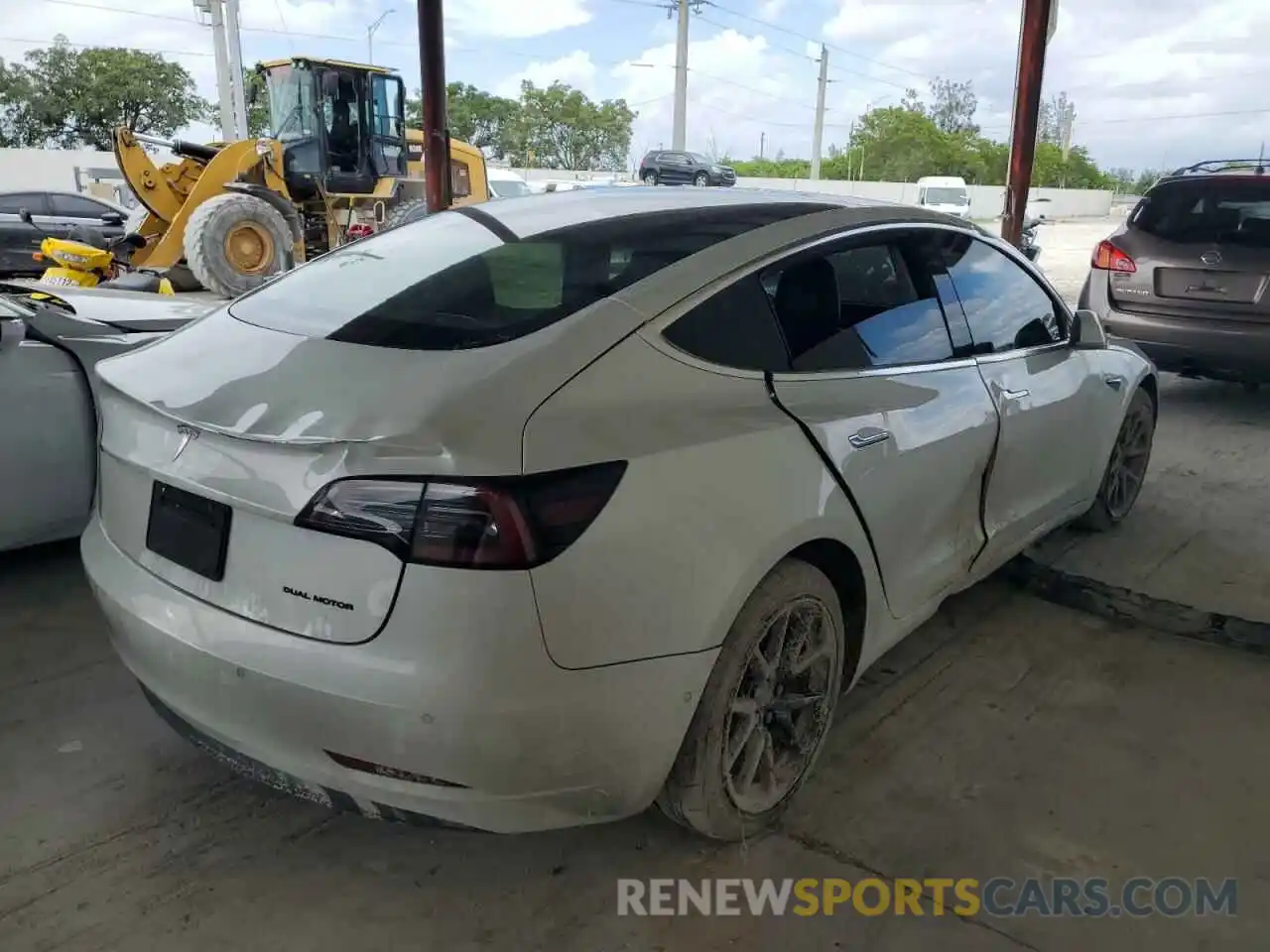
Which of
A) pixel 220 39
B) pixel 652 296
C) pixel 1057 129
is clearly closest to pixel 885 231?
pixel 652 296

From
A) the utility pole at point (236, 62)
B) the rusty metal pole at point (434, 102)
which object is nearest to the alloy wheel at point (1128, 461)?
the rusty metal pole at point (434, 102)

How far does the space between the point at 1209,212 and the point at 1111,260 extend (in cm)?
65

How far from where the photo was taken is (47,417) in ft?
12.5

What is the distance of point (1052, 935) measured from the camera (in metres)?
2.26

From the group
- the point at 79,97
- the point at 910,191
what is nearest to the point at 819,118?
the point at 910,191

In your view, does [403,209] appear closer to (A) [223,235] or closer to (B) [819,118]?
(A) [223,235]

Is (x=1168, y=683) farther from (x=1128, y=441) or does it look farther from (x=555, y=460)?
(x=555, y=460)

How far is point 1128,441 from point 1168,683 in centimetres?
162

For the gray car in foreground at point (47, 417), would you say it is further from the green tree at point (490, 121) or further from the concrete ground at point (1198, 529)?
the green tree at point (490, 121)

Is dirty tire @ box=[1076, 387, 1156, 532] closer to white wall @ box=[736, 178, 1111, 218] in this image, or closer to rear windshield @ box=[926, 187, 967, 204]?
rear windshield @ box=[926, 187, 967, 204]

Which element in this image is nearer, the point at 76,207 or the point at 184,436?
the point at 184,436

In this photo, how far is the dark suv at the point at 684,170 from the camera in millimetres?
34000

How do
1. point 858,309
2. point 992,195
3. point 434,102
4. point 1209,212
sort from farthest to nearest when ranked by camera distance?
point 992,195, point 434,102, point 1209,212, point 858,309

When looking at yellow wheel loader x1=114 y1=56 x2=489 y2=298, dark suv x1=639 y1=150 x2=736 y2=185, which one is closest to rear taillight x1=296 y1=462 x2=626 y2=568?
yellow wheel loader x1=114 y1=56 x2=489 y2=298
